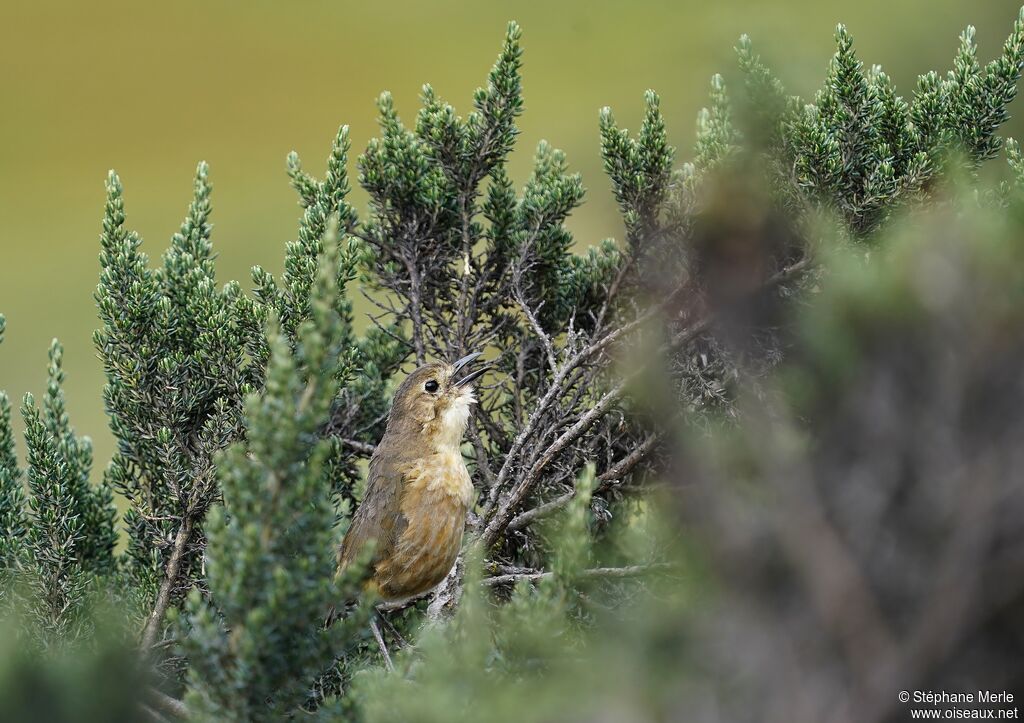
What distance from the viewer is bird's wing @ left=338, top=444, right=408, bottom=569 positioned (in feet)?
14.9

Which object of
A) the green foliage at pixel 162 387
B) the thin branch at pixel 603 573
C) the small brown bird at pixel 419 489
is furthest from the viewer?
the small brown bird at pixel 419 489

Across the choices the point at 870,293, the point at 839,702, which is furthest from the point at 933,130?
the point at 839,702

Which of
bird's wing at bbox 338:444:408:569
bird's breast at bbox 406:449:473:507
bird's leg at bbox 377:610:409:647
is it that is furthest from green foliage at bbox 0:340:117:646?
bird's breast at bbox 406:449:473:507

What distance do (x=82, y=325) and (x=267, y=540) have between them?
18246 mm

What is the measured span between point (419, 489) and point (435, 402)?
42cm

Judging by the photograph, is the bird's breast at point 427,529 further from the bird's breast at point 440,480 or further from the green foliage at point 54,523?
the green foliage at point 54,523

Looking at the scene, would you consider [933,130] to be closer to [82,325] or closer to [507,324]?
[507,324]

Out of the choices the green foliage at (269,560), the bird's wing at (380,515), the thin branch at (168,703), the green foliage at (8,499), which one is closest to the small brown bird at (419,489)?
the bird's wing at (380,515)

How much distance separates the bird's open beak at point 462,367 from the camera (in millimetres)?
4605

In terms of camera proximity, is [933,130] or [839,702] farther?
[933,130]

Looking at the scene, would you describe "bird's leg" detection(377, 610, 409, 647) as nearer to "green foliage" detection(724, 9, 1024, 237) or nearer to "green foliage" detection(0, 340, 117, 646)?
"green foliage" detection(0, 340, 117, 646)

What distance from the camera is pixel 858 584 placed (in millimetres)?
1744

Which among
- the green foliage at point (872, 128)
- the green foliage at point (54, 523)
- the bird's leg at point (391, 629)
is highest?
the green foliage at point (872, 128)

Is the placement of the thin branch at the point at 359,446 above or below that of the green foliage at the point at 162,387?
below
